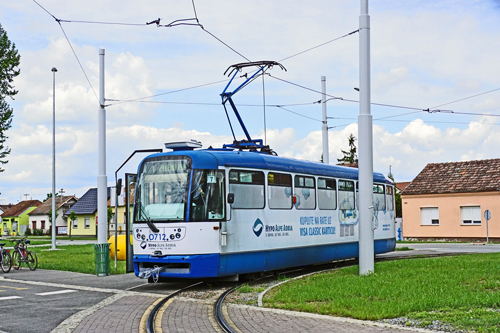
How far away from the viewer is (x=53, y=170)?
35.6m

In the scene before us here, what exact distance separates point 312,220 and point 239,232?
3.50m

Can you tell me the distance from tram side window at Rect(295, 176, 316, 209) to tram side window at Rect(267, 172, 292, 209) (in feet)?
1.42

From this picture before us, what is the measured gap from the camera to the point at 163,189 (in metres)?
13.1

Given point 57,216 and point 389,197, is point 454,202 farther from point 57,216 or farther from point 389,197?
point 57,216

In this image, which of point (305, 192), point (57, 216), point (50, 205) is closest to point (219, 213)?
point (305, 192)

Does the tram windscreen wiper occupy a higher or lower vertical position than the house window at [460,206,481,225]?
higher

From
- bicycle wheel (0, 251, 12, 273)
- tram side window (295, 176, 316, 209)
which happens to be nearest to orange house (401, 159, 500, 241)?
tram side window (295, 176, 316, 209)

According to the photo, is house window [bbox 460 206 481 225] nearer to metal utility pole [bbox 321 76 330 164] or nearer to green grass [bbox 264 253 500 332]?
metal utility pole [bbox 321 76 330 164]

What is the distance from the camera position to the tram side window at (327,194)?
17016mm

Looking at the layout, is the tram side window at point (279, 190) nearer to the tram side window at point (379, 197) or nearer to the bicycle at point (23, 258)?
the tram side window at point (379, 197)

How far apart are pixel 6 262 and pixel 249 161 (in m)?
9.11

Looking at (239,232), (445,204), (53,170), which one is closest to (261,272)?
(239,232)

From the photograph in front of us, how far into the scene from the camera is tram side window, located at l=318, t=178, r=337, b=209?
17016mm

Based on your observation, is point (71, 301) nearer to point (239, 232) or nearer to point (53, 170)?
point (239, 232)
